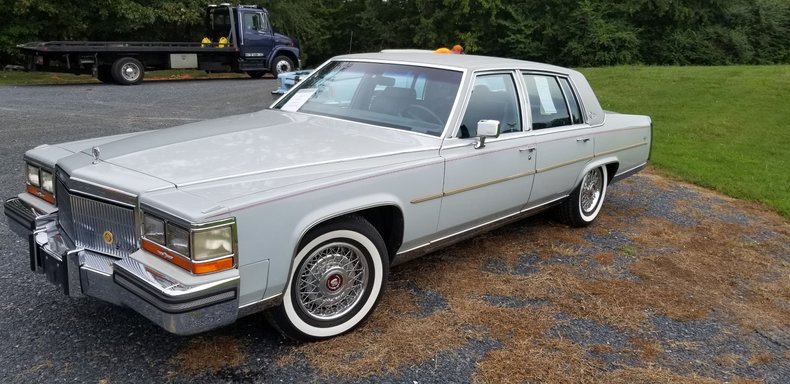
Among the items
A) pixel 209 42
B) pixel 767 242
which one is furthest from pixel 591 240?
pixel 209 42

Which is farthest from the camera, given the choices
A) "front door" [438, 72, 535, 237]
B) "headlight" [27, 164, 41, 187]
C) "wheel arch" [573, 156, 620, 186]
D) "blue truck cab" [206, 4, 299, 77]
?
"blue truck cab" [206, 4, 299, 77]

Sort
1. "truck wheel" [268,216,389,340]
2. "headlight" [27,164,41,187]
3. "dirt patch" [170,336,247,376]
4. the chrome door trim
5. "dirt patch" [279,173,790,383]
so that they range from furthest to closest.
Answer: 1. the chrome door trim
2. "headlight" [27,164,41,187]
3. "dirt patch" [279,173,790,383]
4. "truck wheel" [268,216,389,340]
5. "dirt patch" [170,336,247,376]

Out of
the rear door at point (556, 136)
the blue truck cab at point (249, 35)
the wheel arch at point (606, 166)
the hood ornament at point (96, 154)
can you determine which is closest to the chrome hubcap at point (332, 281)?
the hood ornament at point (96, 154)

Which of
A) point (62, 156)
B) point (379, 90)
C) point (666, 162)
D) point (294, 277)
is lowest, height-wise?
point (666, 162)

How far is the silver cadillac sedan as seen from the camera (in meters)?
2.73

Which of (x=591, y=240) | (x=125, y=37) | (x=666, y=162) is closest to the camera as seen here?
(x=591, y=240)

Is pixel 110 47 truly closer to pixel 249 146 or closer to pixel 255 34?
pixel 255 34

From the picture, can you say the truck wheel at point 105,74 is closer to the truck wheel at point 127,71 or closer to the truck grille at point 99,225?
the truck wheel at point 127,71

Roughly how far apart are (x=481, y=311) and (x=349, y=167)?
1277 mm

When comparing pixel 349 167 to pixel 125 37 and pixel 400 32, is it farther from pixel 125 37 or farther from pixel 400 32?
pixel 400 32

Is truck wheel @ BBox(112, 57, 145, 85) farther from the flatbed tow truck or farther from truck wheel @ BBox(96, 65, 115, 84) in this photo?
truck wheel @ BBox(96, 65, 115, 84)

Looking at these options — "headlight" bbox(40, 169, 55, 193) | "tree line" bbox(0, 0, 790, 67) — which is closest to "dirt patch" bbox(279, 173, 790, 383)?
"headlight" bbox(40, 169, 55, 193)

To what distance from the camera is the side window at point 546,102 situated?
191 inches

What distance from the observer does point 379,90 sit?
4.44m
